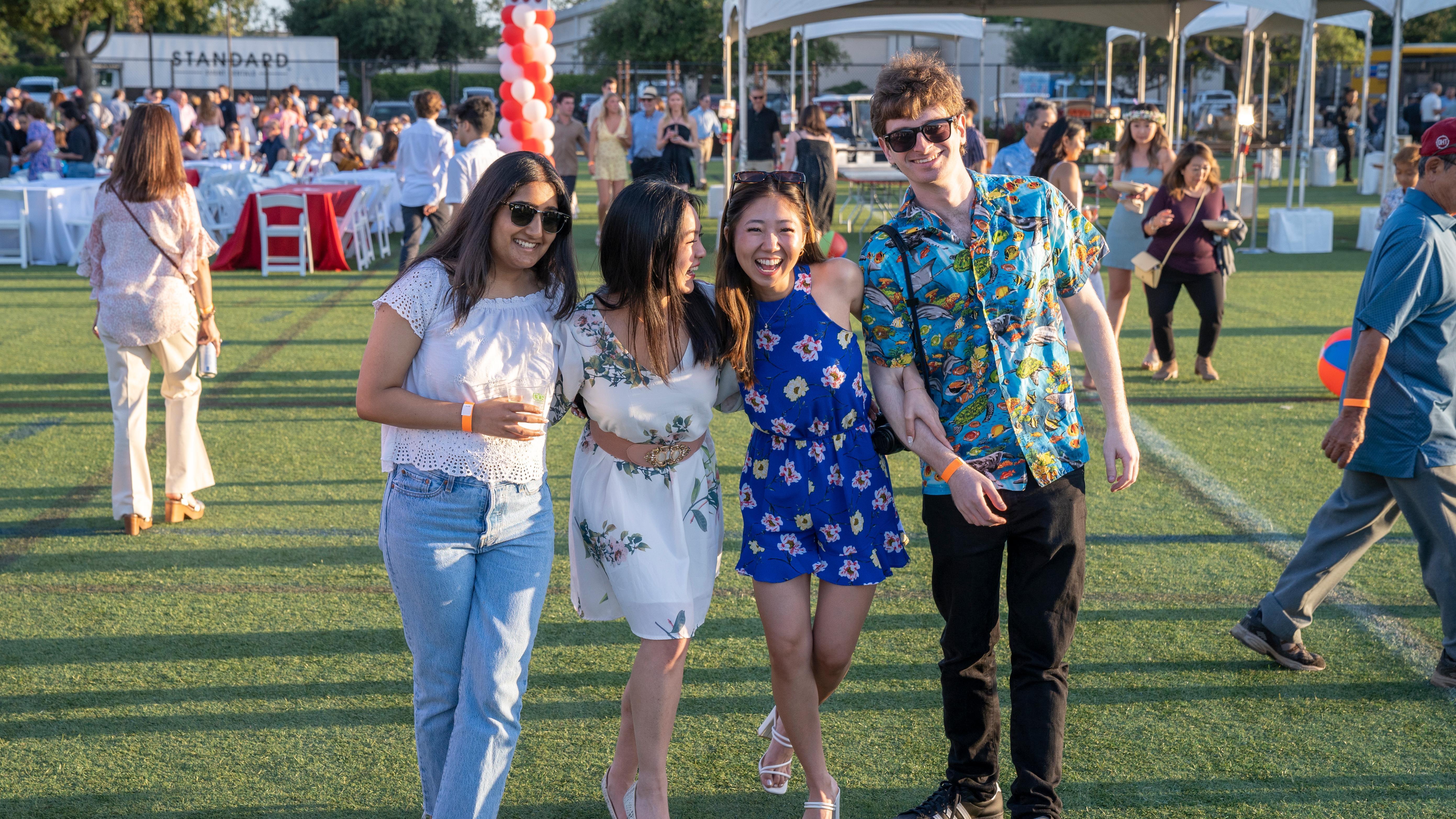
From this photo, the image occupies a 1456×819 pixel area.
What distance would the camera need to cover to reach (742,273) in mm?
2873

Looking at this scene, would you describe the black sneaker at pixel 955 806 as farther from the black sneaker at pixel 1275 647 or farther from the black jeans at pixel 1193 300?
the black jeans at pixel 1193 300

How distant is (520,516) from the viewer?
2.76 m

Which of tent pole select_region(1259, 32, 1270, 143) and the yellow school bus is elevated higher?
the yellow school bus

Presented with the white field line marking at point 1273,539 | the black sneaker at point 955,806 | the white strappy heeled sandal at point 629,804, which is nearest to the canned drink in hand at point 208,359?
the white strappy heeled sandal at point 629,804

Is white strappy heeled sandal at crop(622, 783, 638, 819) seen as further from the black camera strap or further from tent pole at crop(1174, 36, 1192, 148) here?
tent pole at crop(1174, 36, 1192, 148)

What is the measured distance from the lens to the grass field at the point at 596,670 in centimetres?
329

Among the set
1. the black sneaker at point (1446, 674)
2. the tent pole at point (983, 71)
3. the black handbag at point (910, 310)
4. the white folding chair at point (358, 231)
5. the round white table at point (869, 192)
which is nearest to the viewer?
the black handbag at point (910, 310)

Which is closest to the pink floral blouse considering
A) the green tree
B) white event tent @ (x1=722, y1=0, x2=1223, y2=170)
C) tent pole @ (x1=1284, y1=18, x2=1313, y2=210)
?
white event tent @ (x1=722, y1=0, x2=1223, y2=170)

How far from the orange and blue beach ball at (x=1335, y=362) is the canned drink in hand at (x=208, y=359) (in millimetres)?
6336

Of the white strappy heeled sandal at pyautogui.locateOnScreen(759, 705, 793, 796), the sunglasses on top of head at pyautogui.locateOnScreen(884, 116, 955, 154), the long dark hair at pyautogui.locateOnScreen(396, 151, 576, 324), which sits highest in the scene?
the sunglasses on top of head at pyautogui.locateOnScreen(884, 116, 955, 154)

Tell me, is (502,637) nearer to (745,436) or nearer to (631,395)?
(631,395)

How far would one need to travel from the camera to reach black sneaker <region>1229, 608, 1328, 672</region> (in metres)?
3.98

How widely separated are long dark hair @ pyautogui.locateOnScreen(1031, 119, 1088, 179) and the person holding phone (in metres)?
5.85

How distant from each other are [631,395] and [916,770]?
4.76 ft
